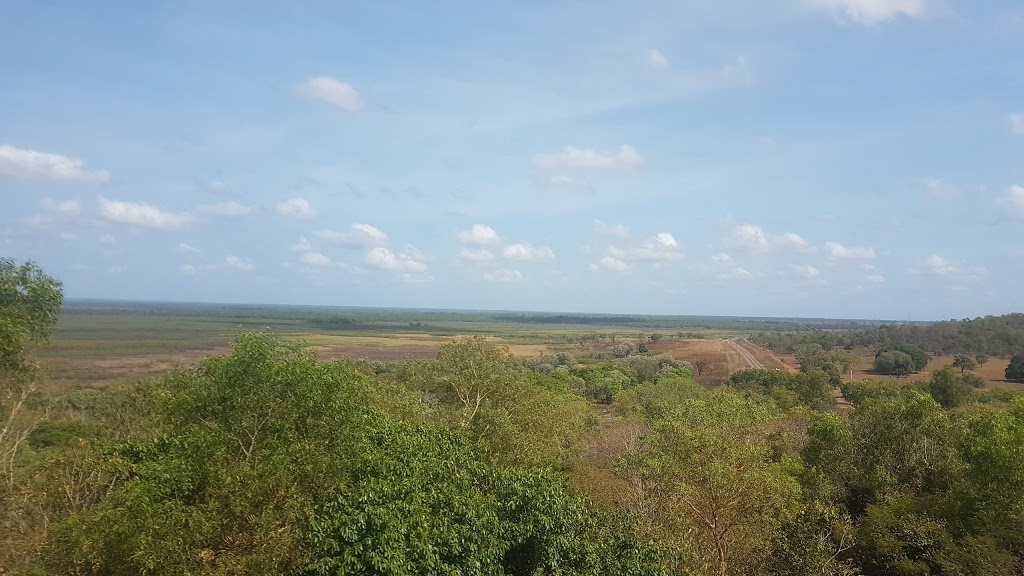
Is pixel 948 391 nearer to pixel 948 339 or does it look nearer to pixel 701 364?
pixel 701 364

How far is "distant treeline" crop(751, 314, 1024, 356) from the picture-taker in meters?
115

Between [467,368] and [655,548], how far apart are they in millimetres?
17798

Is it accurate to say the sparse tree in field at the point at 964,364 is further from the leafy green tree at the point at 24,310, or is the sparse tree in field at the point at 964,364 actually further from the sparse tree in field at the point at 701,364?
the leafy green tree at the point at 24,310

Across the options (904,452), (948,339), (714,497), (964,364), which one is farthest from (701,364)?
(714,497)

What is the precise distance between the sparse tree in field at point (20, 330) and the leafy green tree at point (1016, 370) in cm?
10791

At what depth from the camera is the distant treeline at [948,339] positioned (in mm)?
114625

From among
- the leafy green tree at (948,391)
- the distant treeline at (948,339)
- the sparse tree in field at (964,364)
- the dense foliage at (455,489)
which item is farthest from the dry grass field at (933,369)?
the dense foliage at (455,489)

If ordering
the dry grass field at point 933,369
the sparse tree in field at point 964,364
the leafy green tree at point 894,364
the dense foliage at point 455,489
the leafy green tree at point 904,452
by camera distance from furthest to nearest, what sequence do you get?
the leafy green tree at point 894,364 < the sparse tree in field at point 964,364 < the dry grass field at point 933,369 < the leafy green tree at point 904,452 < the dense foliage at point 455,489

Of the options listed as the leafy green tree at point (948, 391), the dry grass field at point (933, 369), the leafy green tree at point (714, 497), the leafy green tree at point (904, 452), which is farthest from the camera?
the dry grass field at point (933, 369)

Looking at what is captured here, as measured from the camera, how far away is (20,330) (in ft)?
55.8

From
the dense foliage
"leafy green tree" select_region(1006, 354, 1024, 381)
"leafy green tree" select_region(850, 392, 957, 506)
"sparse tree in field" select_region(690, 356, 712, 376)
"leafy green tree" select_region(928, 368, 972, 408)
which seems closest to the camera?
the dense foliage

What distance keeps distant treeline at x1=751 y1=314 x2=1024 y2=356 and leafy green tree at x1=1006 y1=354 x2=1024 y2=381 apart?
2756cm

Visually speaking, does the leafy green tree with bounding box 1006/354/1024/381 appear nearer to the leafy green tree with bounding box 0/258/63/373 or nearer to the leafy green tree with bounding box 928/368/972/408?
the leafy green tree with bounding box 928/368/972/408

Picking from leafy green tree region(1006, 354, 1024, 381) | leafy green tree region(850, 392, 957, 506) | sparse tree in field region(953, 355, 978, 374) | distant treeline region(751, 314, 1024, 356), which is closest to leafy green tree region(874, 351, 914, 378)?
sparse tree in field region(953, 355, 978, 374)
